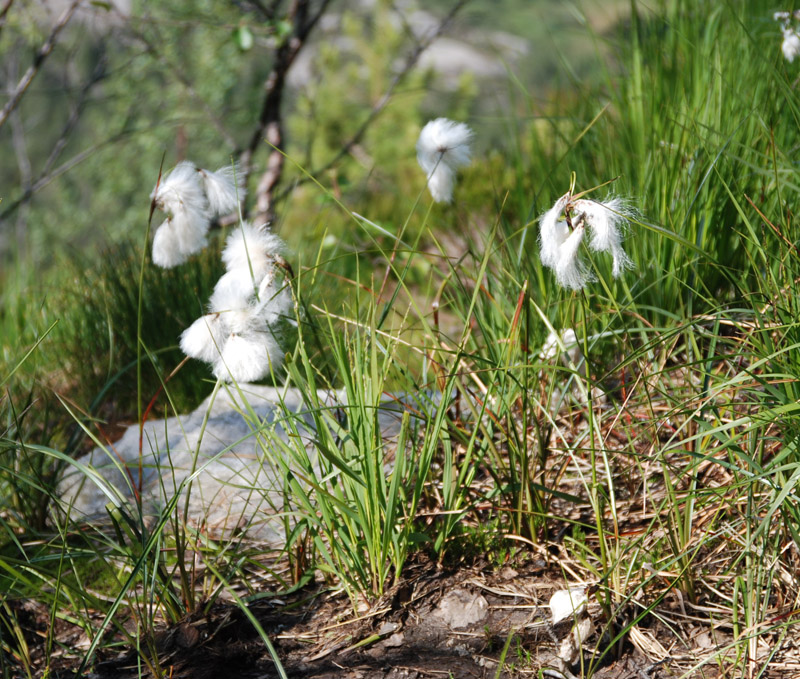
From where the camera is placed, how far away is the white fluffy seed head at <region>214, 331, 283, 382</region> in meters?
1.59

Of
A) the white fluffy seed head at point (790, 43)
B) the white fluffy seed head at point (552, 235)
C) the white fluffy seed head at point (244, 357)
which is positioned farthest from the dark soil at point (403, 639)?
the white fluffy seed head at point (790, 43)

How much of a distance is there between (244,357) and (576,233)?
2.59 ft

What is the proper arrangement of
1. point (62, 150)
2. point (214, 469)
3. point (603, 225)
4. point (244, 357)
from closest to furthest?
point (603, 225), point (244, 357), point (214, 469), point (62, 150)

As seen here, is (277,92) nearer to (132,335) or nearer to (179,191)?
(132,335)

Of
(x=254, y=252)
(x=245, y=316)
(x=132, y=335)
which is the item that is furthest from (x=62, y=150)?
(x=245, y=316)

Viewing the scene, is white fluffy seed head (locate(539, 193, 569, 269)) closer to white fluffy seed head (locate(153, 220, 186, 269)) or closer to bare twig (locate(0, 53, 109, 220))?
white fluffy seed head (locate(153, 220, 186, 269))

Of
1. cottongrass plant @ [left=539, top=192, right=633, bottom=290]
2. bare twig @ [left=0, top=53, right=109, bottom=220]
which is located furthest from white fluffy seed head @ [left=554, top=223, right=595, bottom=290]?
bare twig @ [left=0, top=53, right=109, bottom=220]

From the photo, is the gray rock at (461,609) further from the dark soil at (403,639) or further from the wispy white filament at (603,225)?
the wispy white filament at (603,225)

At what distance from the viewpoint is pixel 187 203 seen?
1.68 metres

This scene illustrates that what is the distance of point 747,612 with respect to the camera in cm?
144

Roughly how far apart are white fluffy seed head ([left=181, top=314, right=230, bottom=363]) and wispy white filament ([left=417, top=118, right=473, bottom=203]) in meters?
0.67

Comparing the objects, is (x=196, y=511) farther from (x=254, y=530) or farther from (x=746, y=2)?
(x=746, y=2)

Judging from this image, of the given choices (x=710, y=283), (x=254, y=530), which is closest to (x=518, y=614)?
(x=254, y=530)

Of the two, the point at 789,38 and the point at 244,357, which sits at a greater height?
the point at 789,38
